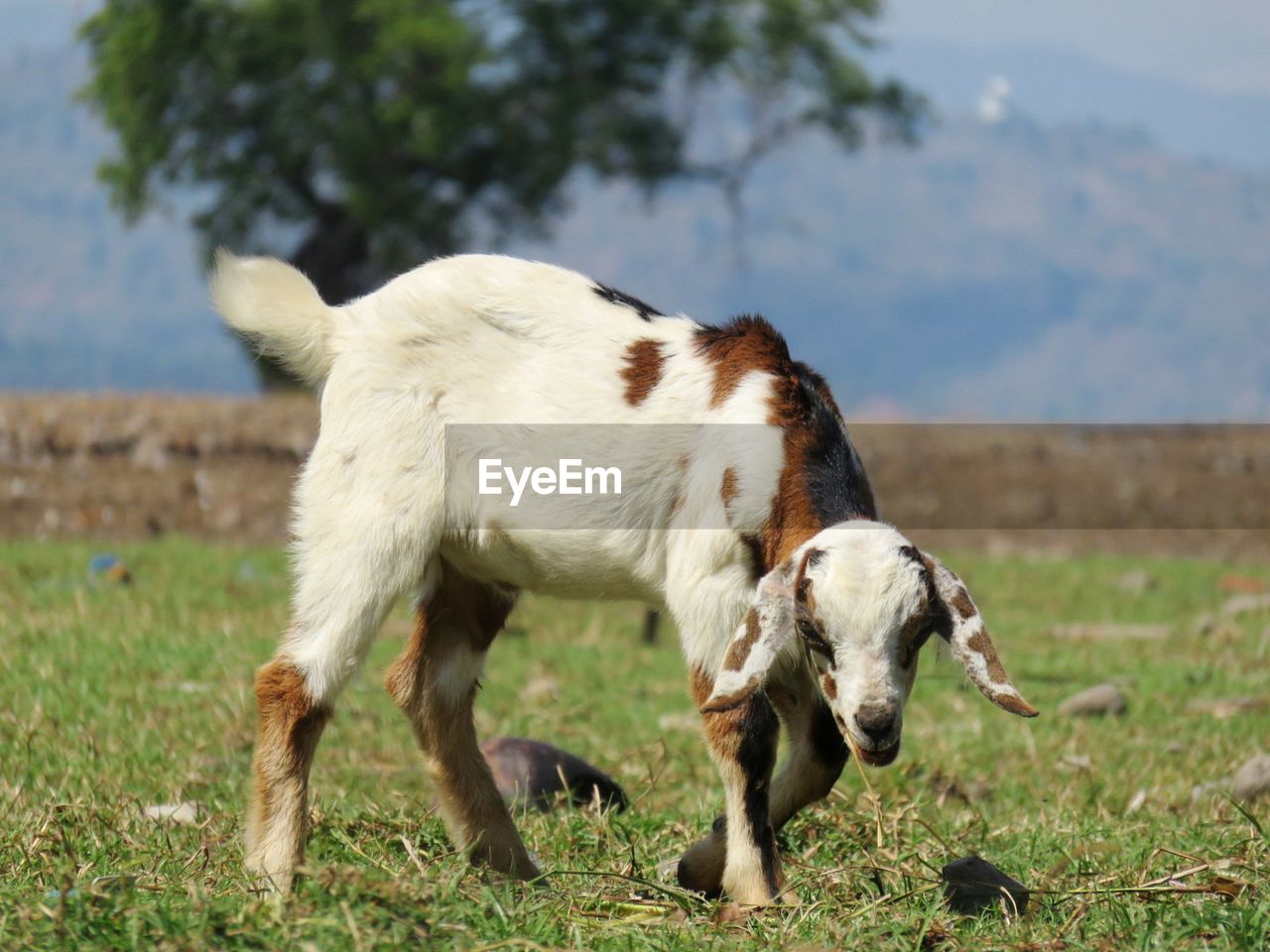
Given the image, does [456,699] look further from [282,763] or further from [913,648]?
[913,648]

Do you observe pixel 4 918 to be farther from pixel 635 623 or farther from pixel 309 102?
pixel 309 102

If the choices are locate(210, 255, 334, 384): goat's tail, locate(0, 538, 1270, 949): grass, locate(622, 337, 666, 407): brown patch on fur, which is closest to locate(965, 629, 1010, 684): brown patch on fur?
locate(0, 538, 1270, 949): grass

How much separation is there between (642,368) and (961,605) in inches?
45.3

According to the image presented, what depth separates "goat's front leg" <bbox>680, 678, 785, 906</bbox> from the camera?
411 cm

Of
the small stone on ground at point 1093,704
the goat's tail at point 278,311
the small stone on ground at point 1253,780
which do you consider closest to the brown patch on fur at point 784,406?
the goat's tail at point 278,311

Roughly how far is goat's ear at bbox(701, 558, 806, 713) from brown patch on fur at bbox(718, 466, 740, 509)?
1.15ft

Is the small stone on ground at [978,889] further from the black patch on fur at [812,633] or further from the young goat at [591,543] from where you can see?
the black patch on fur at [812,633]

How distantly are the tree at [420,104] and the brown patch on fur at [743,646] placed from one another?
2073 centimetres

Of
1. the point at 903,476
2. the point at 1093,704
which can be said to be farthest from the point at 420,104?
the point at 1093,704

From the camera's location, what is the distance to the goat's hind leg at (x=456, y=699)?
471 centimetres

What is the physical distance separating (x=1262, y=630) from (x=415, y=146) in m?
17.8

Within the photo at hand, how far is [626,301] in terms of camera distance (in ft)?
15.8

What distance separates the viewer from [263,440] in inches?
521

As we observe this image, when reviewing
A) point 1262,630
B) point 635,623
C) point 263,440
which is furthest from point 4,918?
point 263,440
